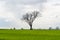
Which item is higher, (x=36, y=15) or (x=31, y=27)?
(x=36, y=15)

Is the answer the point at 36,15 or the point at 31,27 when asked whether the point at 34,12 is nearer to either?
the point at 36,15

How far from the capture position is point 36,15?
13238 cm

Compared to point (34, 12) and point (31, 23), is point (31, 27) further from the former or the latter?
point (34, 12)

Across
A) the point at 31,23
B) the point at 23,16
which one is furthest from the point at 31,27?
the point at 23,16

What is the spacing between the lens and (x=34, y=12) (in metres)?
133

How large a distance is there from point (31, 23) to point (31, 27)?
10.8 ft

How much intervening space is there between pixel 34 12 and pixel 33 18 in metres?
4.65

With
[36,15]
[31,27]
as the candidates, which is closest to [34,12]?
[36,15]

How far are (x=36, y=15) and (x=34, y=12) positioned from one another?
2.81 meters

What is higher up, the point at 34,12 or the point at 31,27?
the point at 34,12

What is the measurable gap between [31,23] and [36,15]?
6868mm

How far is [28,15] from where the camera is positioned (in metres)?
132

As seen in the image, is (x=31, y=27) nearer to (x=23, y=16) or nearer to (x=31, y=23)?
(x=31, y=23)

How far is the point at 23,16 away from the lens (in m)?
136
